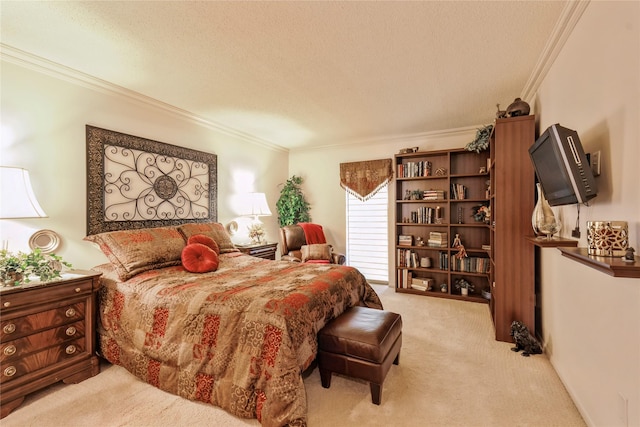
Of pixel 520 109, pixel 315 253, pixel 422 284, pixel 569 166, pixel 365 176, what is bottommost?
pixel 422 284

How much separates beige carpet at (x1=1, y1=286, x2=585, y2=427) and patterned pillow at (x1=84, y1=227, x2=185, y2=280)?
0.82m

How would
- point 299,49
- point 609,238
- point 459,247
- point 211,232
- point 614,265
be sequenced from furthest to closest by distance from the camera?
1. point 459,247
2. point 211,232
3. point 299,49
4. point 609,238
5. point 614,265

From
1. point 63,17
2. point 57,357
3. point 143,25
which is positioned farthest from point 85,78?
point 57,357

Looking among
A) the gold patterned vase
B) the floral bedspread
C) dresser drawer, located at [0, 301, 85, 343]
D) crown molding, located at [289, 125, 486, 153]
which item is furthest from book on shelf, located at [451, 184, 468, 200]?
dresser drawer, located at [0, 301, 85, 343]

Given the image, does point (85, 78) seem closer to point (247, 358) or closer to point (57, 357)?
point (57, 357)

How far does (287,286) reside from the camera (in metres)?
2.13

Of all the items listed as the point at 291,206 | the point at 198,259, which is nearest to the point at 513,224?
the point at 198,259

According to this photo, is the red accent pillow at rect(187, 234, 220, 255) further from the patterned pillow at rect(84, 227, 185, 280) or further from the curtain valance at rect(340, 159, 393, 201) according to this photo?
the curtain valance at rect(340, 159, 393, 201)

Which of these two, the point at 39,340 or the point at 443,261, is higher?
the point at 443,261

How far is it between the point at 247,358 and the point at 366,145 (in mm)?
4070

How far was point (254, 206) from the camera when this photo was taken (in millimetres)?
4242

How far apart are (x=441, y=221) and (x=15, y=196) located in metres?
4.63

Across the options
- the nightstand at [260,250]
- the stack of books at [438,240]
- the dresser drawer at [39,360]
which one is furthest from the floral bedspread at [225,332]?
the stack of books at [438,240]

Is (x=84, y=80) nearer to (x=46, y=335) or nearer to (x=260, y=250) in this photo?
(x=46, y=335)
